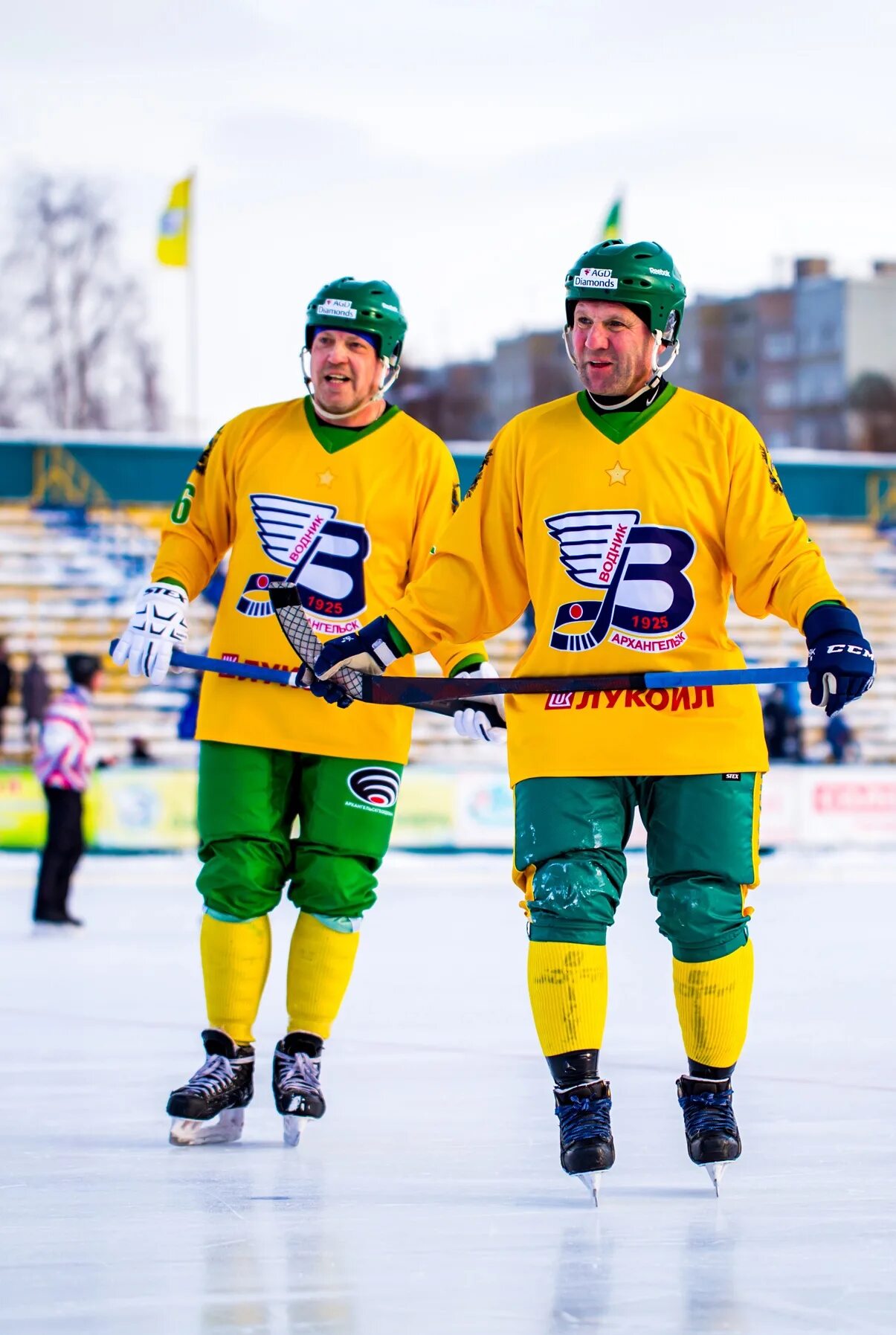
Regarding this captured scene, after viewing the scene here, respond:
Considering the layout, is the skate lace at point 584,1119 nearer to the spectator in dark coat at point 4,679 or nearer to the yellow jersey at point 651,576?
the yellow jersey at point 651,576

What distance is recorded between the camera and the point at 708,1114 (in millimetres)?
3092

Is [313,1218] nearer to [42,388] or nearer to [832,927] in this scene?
[832,927]

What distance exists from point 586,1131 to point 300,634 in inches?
38.9

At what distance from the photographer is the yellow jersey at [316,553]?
143 inches

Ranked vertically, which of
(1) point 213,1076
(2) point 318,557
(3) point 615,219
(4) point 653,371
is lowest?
(1) point 213,1076

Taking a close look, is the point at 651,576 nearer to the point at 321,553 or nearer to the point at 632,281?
the point at 632,281

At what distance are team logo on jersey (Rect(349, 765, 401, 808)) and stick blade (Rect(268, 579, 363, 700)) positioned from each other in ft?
1.11

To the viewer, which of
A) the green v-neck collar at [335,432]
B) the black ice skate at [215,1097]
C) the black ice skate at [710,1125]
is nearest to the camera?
the black ice skate at [710,1125]

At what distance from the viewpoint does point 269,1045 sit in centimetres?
468

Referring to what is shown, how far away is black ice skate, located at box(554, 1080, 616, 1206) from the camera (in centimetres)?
293

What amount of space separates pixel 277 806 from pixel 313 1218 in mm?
970

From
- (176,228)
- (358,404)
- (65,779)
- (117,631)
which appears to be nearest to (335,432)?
(358,404)

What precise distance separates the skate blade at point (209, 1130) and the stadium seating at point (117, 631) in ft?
37.7

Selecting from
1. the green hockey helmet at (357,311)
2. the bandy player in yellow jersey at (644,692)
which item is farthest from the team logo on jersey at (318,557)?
the bandy player in yellow jersey at (644,692)
